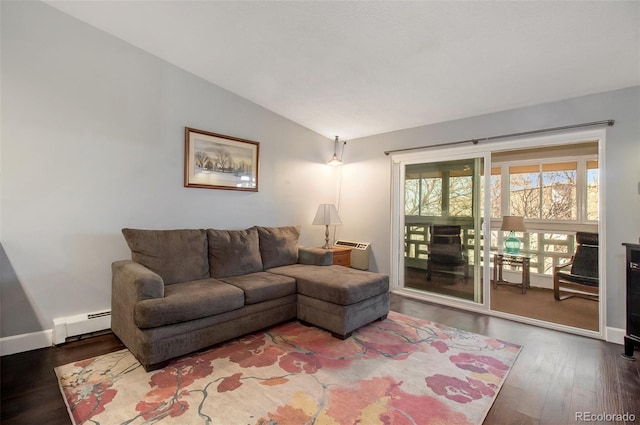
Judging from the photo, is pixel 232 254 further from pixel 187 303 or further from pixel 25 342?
pixel 25 342

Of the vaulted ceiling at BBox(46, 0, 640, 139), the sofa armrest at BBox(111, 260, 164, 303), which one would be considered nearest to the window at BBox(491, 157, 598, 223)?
the vaulted ceiling at BBox(46, 0, 640, 139)

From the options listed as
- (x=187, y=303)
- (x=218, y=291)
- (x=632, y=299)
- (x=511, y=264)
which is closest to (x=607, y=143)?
(x=632, y=299)

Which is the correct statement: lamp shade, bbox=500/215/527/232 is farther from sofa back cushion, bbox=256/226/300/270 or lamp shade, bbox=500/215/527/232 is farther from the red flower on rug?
the red flower on rug

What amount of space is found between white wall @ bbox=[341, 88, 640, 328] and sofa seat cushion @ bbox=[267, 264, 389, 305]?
1380 millimetres

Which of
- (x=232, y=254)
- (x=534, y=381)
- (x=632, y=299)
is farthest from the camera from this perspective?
(x=232, y=254)

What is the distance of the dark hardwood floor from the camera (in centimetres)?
165

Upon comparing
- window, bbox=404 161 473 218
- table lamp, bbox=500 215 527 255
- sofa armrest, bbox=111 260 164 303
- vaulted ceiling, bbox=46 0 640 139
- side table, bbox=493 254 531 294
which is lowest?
side table, bbox=493 254 531 294

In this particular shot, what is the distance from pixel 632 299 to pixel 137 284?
12.8ft

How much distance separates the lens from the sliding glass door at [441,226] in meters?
3.59

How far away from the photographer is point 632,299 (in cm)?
233

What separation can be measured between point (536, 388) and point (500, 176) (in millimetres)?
4190

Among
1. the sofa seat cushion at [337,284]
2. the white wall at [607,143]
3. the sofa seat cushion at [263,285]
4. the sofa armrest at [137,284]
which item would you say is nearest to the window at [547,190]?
the white wall at [607,143]

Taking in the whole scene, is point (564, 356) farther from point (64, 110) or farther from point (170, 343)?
point (64, 110)

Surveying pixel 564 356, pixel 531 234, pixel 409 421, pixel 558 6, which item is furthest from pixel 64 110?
pixel 531 234
